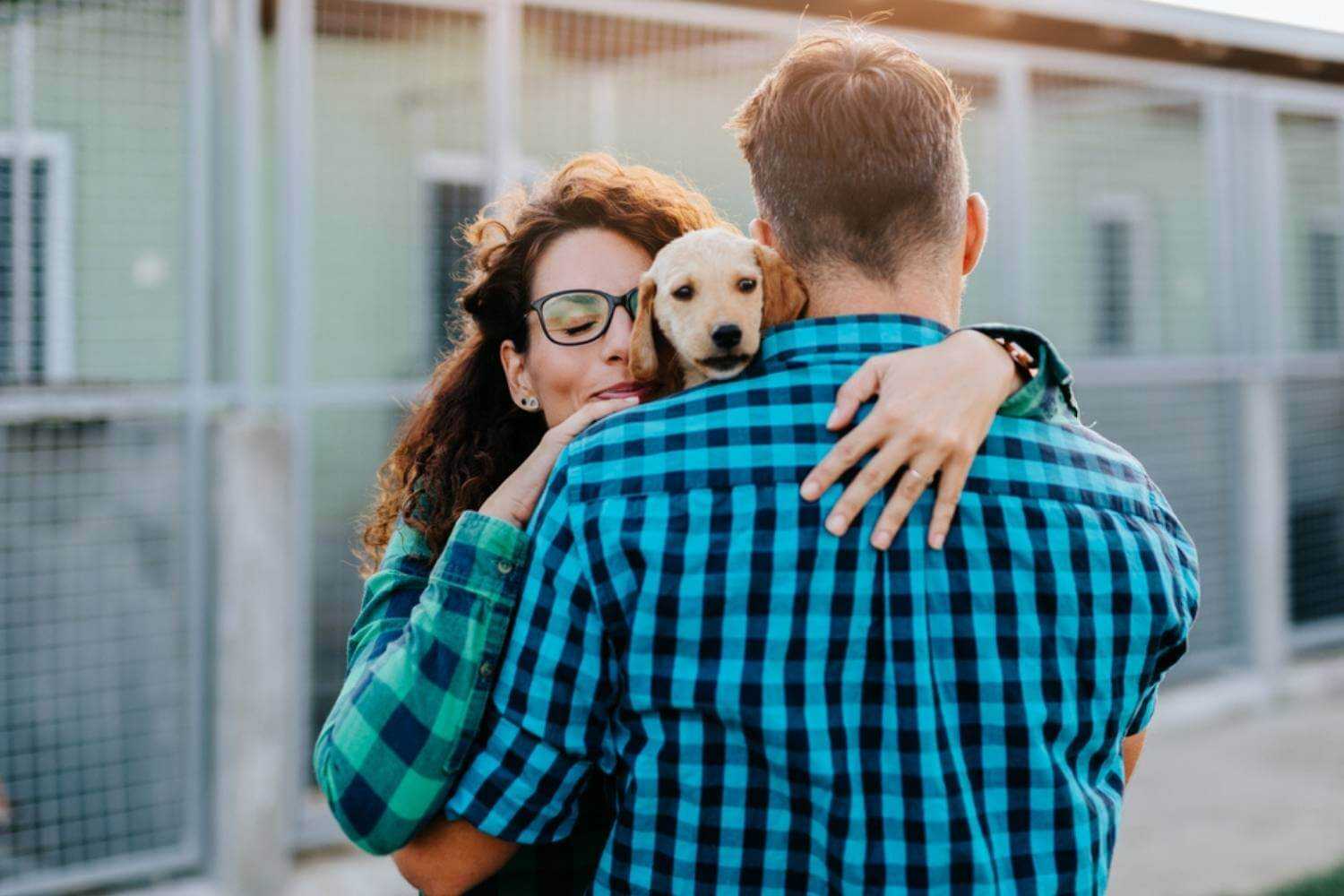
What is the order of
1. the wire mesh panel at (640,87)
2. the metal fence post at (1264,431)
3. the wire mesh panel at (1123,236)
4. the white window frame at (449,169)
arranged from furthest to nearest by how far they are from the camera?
the wire mesh panel at (1123,236), the metal fence post at (1264,431), the white window frame at (449,169), the wire mesh panel at (640,87)

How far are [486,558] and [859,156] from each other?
0.60 meters

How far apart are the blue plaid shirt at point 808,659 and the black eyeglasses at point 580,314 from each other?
1.83ft

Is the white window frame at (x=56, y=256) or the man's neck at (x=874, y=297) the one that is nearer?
the man's neck at (x=874, y=297)

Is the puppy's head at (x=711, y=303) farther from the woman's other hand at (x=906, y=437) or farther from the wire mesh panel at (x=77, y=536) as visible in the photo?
the wire mesh panel at (x=77, y=536)

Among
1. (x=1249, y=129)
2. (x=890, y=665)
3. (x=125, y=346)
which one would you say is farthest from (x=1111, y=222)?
(x=890, y=665)

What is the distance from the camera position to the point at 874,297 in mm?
1341

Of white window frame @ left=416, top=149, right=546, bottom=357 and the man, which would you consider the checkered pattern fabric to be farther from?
white window frame @ left=416, top=149, right=546, bottom=357

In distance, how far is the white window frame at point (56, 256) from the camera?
3.86 metres

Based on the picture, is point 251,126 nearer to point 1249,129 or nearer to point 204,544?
point 204,544

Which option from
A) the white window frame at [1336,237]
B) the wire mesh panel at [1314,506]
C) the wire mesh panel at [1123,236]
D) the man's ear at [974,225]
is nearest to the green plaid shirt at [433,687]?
the man's ear at [974,225]

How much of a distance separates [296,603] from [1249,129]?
5603mm

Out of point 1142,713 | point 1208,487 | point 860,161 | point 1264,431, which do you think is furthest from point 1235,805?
point 860,161

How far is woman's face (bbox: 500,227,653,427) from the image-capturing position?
181 cm

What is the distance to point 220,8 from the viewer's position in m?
3.96
